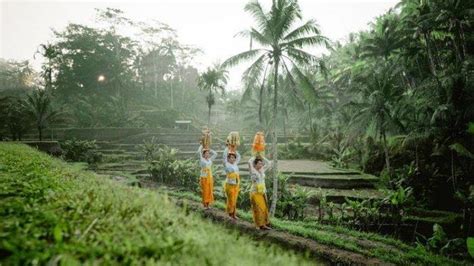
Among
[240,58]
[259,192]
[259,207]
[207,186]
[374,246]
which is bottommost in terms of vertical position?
[374,246]

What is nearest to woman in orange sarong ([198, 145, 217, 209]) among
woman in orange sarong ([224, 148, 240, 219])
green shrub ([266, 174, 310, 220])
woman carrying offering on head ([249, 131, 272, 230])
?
woman in orange sarong ([224, 148, 240, 219])

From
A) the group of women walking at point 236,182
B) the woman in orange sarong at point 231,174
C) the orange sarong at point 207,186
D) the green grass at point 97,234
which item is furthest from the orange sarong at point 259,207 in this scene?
the green grass at point 97,234

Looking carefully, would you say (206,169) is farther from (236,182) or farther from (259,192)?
(259,192)

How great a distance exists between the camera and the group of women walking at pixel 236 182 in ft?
27.0

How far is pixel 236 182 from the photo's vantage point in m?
9.02

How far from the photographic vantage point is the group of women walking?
8.22 m

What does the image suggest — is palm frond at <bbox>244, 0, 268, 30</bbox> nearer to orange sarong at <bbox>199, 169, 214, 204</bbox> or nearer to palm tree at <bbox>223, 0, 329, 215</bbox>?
palm tree at <bbox>223, 0, 329, 215</bbox>

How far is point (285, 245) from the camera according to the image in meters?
7.86

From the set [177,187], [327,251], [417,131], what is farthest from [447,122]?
[177,187]

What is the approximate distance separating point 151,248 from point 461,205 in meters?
17.0

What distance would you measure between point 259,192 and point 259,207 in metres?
0.39

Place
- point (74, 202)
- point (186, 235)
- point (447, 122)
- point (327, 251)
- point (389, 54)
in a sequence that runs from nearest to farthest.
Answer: point (186, 235) < point (74, 202) < point (327, 251) < point (447, 122) < point (389, 54)

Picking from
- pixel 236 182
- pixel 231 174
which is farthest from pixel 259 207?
pixel 231 174

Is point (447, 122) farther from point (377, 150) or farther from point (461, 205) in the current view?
point (377, 150)
